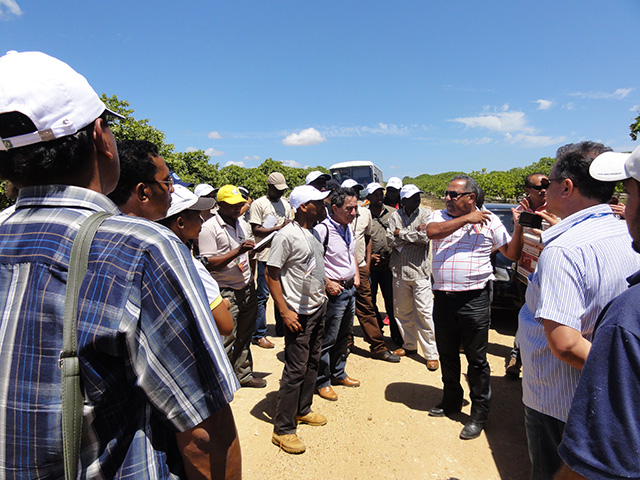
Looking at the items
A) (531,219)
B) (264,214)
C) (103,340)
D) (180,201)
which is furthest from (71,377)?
(264,214)

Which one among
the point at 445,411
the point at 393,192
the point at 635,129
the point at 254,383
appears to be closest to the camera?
the point at 445,411

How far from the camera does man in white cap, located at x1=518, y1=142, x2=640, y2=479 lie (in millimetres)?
1549

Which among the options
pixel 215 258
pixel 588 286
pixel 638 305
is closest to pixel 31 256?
pixel 638 305

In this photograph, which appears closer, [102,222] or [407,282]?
[102,222]

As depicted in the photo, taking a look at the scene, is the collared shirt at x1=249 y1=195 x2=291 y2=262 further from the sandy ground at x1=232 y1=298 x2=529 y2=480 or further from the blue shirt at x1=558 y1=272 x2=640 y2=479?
the blue shirt at x1=558 y1=272 x2=640 y2=479

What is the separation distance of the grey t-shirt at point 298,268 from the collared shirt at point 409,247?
170 cm

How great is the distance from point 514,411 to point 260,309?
3.25 meters

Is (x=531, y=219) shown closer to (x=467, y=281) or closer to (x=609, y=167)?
(x=467, y=281)

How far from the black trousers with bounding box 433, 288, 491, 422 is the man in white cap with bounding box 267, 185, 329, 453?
1.14 meters

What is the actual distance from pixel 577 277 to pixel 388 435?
95.4 inches

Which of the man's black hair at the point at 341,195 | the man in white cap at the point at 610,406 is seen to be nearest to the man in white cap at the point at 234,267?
the man's black hair at the point at 341,195

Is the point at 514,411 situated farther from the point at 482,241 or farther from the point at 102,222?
the point at 102,222

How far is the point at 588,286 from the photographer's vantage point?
156cm

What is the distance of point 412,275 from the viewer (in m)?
4.62
